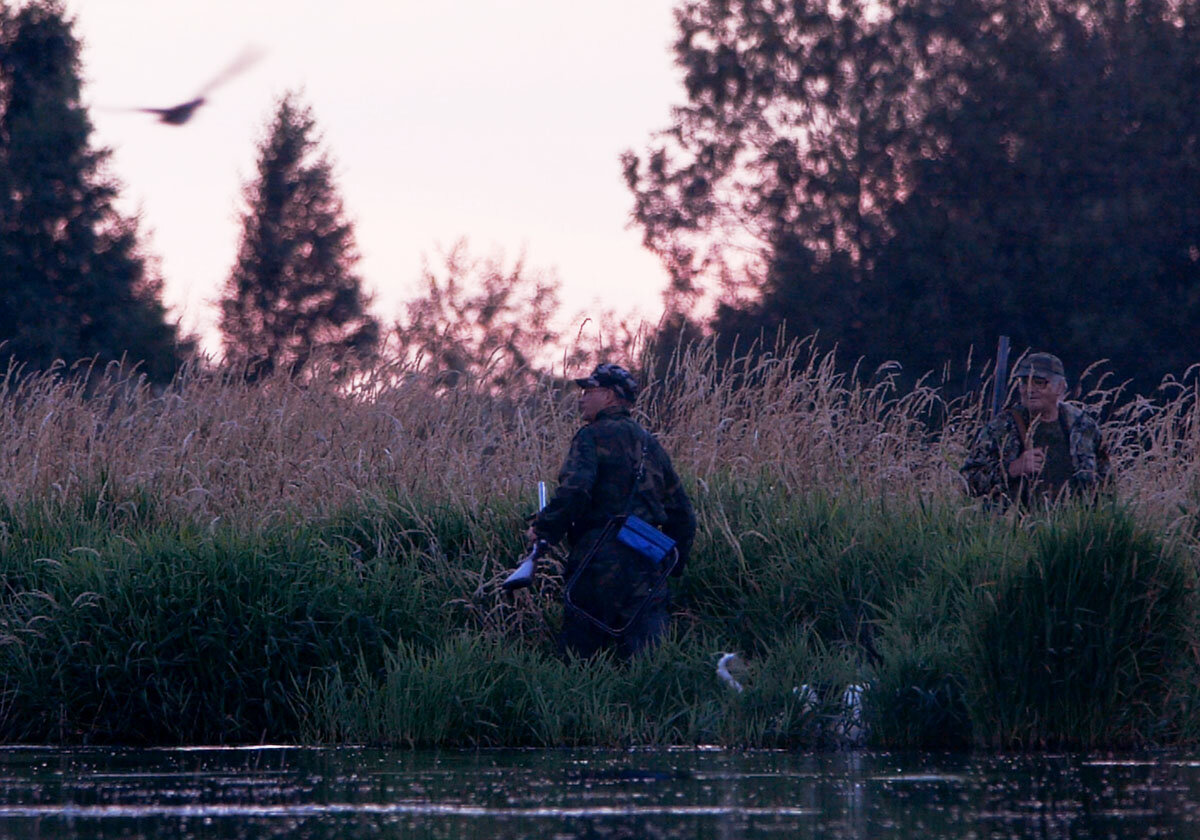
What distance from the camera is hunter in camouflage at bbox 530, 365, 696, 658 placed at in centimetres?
896

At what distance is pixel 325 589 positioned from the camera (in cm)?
901

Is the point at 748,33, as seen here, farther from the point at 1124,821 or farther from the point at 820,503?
the point at 1124,821

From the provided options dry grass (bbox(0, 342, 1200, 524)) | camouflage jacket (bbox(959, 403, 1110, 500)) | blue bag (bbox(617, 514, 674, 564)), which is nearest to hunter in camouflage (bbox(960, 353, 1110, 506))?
camouflage jacket (bbox(959, 403, 1110, 500))

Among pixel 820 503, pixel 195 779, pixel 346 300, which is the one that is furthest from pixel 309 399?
pixel 346 300

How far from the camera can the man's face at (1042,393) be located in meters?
9.28

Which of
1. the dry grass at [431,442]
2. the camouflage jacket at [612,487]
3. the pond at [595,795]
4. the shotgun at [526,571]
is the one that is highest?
the dry grass at [431,442]

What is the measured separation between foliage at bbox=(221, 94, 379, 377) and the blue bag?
111 feet

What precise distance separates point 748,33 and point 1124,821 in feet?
94.1

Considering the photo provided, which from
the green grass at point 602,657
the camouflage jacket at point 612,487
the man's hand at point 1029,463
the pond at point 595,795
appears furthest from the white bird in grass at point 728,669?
the man's hand at point 1029,463

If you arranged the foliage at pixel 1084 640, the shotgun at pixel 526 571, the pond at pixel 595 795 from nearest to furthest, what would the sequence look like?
the pond at pixel 595 795, the foliage at pixel 1084 640, the shotgun at pixel 526 571

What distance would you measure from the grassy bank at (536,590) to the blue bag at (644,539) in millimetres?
535

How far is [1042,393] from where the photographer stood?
9289mm

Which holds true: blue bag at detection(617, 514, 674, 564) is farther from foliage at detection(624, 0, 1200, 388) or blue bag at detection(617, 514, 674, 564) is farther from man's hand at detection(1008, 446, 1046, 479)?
foliage at detection(624, 0, 1200, 388)

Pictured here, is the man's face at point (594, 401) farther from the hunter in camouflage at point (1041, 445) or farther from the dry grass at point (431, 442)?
the hunter in camouflage at point (1041, 445)
